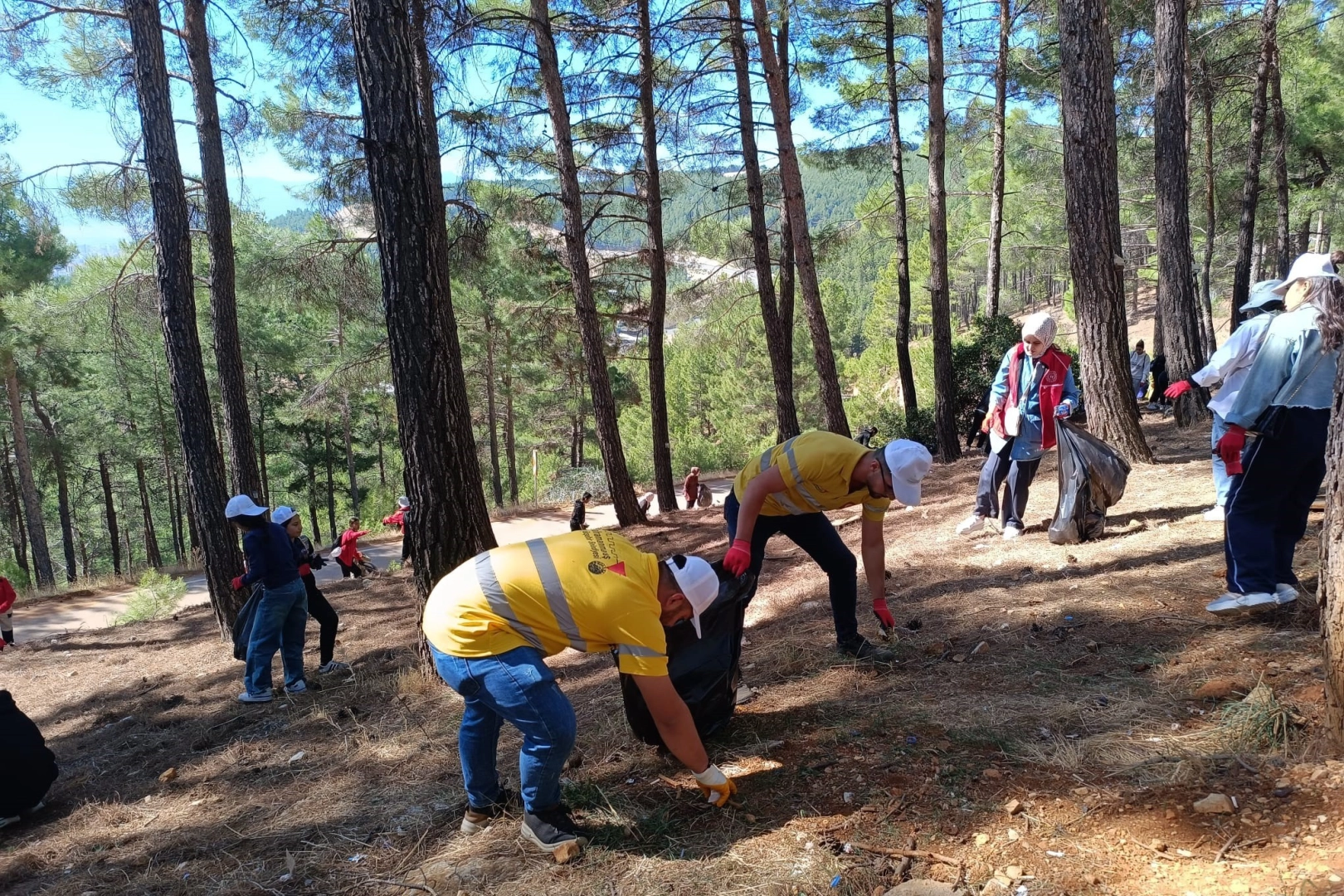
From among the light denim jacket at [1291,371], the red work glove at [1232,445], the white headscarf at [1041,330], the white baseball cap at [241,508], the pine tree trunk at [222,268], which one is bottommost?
the red work glove at [1232,445]

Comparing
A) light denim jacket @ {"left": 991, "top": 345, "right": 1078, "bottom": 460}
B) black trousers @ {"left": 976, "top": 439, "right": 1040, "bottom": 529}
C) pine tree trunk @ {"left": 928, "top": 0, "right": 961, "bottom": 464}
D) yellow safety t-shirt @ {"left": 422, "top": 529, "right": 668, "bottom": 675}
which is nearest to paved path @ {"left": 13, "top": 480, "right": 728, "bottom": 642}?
black trousers @ {"left": 976, "top": 439, "right": 1040, "bottom": 529}

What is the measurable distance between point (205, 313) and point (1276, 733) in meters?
22.8

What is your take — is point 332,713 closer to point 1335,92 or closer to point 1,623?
point 1,623

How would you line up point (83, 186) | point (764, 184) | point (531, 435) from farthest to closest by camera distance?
point (531, 435) → point (764, 184) → point (83, 186)

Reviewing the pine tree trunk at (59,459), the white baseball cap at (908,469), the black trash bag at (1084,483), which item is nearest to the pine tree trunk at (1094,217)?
the black trash bag at (1084,483)

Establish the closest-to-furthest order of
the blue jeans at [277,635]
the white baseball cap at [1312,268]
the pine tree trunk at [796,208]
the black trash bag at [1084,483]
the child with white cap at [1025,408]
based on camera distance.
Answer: the white baseball cap at [1312,268]
the black trash bag at [1084,483]
the child with white cap at [1025,408]
the blue jeans at [277,635]
the pine tree trunk at [796,208]

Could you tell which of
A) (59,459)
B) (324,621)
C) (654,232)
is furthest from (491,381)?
(324,621)

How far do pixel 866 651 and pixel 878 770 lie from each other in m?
1.18

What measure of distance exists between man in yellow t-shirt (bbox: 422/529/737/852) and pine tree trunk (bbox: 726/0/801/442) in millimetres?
8312

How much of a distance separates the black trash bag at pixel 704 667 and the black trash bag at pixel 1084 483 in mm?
3194

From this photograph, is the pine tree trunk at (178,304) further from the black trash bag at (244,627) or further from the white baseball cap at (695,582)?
the white baseball cap at (695,582)

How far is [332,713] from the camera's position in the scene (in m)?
5.24

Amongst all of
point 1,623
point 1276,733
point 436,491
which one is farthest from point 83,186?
point 1276,733

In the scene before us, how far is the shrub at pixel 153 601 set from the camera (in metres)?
11.6
